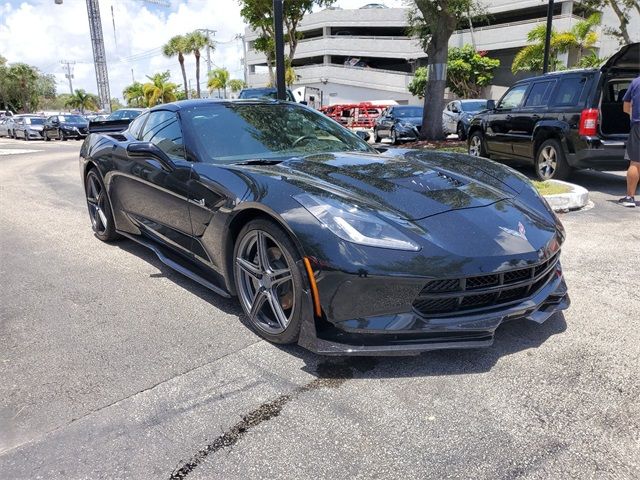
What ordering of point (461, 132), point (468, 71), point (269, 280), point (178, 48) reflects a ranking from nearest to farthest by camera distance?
1. point (269, 280)
2. point (461, 132)
3. point (468, 71)
4. point (178, 48)

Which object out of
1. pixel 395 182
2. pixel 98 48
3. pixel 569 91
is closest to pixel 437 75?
pixel 569 91

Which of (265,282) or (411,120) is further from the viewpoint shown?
(411,120)

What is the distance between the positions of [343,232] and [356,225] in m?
0.08

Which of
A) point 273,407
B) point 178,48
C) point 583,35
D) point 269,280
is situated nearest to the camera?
point 273,407

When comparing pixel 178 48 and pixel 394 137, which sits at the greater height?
pixel 178 48

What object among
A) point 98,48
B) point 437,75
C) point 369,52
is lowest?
point 437,75

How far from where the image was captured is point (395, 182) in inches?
118

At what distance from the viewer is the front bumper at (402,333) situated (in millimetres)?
2416

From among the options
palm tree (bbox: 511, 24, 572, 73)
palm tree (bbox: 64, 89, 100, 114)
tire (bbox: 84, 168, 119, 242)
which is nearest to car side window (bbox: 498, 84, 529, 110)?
tire (bbox: 84, 168, 119, 242)

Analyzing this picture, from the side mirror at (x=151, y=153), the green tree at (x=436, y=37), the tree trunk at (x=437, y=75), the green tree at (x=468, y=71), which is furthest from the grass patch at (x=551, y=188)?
the green tree at (x=468, y=71)

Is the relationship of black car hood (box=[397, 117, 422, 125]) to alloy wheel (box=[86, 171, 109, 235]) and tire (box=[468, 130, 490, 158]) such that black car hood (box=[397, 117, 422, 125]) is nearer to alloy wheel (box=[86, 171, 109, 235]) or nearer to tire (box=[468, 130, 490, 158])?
tire (box=[468, 130, 490, 158])

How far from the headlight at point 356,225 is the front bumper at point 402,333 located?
348 mm

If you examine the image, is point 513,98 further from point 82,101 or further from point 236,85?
point 82,101

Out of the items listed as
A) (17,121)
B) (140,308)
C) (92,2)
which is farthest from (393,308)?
(92,2)
